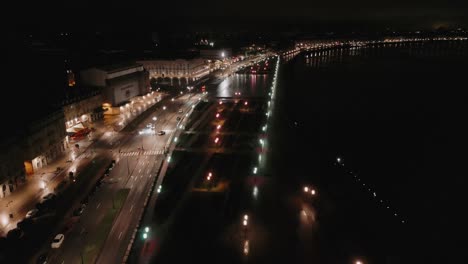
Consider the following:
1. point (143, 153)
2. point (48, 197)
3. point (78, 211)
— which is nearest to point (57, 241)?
point (78, 211)

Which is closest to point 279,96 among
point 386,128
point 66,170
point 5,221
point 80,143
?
point 386,128

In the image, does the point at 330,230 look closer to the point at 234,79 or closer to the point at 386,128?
the point at 386,128

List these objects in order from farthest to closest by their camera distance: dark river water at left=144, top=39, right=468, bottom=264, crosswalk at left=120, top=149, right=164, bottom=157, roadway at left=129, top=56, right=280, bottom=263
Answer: crosswalk at left=120, top=149, right=164, bottom=157 < dark river water at left=144, top=39, right=468, bottom=264 < roadway at left=129, top=56, right=280, bottom=263

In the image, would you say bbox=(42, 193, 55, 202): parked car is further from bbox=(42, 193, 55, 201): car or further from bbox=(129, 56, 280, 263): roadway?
bbox=(129, 56, 280, 263): roadway

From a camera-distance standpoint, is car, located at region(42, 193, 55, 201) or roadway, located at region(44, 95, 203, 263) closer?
roadway, located at region(44, 95, 203, 263)

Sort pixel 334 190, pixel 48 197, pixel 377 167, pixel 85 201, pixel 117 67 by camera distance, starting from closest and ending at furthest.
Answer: pixel 85 201
pixel 48 197
pixel 334 190
pixel 377 167
pixel 117 67

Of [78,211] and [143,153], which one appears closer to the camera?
[78,211]

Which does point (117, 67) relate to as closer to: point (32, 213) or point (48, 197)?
point (48, 197)

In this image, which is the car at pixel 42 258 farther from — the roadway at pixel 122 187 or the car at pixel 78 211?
the car at pixel 78 211

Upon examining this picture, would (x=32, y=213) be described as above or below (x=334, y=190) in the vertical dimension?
above

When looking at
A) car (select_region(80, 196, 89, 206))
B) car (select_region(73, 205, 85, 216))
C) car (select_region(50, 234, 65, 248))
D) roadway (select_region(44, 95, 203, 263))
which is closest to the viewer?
roadway (select_region(44, 95, 203, 263))

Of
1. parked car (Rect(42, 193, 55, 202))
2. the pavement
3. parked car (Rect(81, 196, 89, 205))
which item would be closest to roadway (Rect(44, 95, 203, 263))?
parked car (Rect(81, 196, 89, 205))

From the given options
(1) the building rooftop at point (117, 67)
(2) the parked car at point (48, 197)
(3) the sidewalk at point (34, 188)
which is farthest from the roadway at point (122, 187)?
(1) the building rooftop at point (117, 67)
